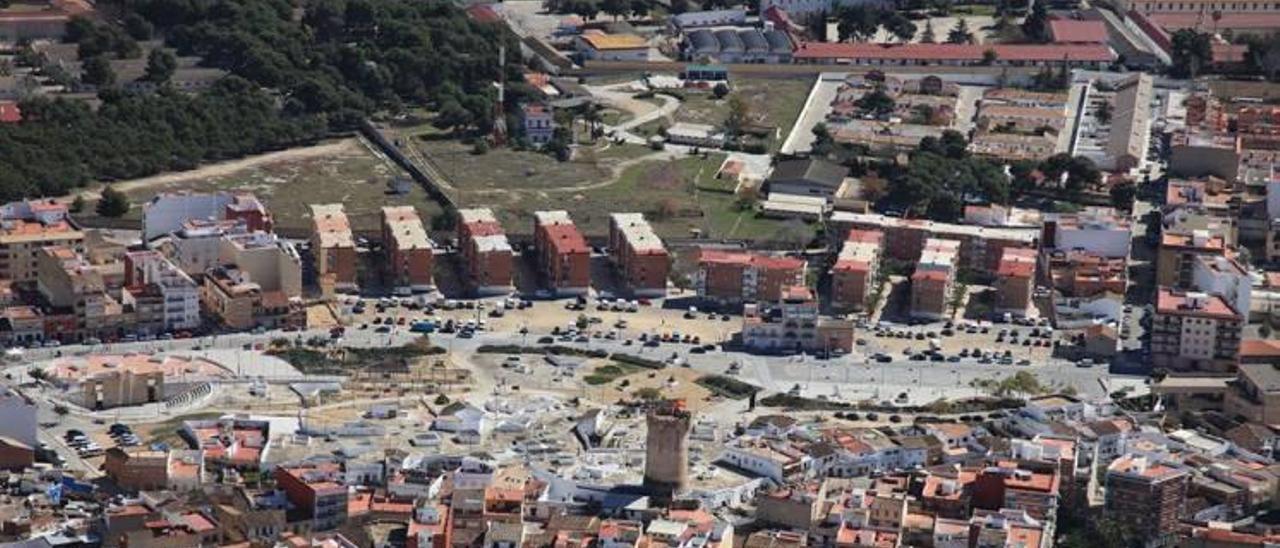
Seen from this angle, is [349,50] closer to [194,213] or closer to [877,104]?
[877,104]

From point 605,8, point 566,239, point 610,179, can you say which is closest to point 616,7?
point 605,8

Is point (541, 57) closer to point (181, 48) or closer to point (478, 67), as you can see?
point (478, 67)

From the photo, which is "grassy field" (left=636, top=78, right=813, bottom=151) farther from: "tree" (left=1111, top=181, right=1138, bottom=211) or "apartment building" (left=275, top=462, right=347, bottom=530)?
"apartment building" (left=275, top=462, right=347, bottom=530)

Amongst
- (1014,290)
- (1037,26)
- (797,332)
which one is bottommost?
(797,332)

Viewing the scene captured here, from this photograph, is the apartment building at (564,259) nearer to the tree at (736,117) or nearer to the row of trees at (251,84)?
the row of trees at (251,84)

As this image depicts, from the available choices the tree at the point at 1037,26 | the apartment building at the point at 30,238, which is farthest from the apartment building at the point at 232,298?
the tree at the point at 1037,26

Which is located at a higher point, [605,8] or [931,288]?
[605,8]

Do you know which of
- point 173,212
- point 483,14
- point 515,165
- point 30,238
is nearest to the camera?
point 30,238
